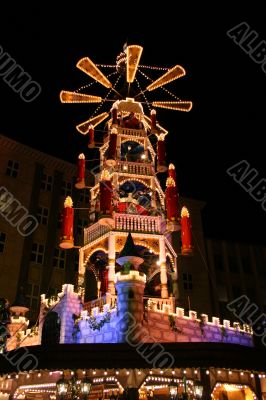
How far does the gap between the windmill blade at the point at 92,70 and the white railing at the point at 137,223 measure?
1313 centimetres

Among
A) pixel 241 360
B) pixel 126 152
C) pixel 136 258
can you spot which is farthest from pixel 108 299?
pixel 126 152

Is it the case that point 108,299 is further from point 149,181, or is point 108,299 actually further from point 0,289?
point 0,289

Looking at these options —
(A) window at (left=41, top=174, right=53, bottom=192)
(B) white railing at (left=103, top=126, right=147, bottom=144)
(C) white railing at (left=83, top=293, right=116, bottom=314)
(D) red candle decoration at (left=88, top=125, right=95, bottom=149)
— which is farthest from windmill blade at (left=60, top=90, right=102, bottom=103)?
(C) white railing at (left=83, top=293, right=116, bottom=314)

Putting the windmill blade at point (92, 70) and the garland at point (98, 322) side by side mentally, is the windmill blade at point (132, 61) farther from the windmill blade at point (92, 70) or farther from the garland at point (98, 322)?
the garland at point (98, 322)

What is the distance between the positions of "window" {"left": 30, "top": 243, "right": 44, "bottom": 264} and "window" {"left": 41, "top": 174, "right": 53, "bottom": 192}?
6130mm

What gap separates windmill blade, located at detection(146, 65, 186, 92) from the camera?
113 feet

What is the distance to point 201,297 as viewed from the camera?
1732 inches

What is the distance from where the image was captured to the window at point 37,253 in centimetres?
3906

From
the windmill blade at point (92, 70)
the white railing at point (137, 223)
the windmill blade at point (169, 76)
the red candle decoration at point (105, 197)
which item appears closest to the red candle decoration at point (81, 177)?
the red candle decoration at point (105, 197)

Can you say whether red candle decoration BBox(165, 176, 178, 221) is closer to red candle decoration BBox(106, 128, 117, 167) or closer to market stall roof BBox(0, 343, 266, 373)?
red candle decoration BBox(106, 128, 117, 167)

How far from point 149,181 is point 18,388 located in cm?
1490

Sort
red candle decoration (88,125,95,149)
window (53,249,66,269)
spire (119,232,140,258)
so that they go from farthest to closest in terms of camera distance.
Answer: window (53,249,66,269)
red candle decoration (88,125,95,149)
spire (119,232,140,258)

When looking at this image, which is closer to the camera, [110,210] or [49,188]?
[110,210]

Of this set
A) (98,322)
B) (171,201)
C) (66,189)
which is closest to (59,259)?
(66,189)
